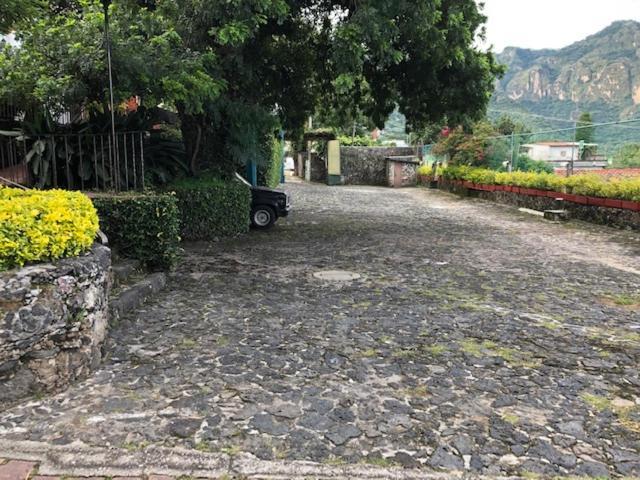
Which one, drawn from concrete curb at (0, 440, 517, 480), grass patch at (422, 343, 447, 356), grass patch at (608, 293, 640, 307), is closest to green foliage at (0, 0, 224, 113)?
grass patch at (422, 343, 447, 356)

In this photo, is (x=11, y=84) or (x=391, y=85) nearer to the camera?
(x=11, y=84)

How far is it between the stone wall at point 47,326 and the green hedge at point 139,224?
2390 millimetres

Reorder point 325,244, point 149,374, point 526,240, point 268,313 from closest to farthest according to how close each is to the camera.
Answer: point 149,374 → point 268,313 → point 325,244 → point 526,240

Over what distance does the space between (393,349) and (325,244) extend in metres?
5.15

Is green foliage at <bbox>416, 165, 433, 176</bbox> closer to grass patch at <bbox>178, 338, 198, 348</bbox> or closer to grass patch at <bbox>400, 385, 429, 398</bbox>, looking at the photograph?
grass patch at <bbox>178, 338, 198, 348</bbox>

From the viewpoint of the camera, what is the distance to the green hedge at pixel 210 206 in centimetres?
895

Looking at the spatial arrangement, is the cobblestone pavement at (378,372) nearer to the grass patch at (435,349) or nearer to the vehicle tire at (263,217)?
the grass patch at (435,349)

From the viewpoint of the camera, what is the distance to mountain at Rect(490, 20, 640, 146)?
70062 mm

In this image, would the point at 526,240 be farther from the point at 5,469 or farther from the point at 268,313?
the point at 5,469

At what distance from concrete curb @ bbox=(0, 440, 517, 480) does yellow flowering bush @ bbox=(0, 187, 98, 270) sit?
1197 millimetres

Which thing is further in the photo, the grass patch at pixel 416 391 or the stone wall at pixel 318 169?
the stone wall at pixel 318 169

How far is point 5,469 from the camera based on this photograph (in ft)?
8.82

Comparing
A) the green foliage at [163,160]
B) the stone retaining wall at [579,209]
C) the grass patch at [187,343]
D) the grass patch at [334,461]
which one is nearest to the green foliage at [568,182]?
the stone retaining wall at [579,209]

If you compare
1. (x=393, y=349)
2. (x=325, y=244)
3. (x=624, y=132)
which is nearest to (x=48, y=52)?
(x=325, y=244)
